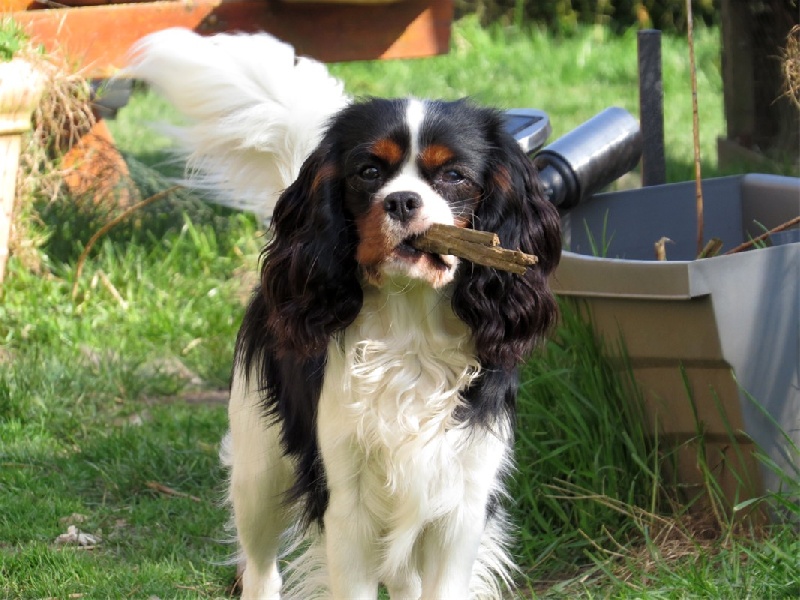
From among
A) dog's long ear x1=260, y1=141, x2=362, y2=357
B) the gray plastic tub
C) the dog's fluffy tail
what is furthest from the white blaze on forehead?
the gray plastic tub

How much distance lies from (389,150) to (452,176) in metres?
0.14

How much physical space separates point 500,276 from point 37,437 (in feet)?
6.90

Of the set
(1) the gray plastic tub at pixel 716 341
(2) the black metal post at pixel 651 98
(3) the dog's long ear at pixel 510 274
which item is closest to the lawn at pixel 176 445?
(1) the gray plastic tub at pixel 716 341

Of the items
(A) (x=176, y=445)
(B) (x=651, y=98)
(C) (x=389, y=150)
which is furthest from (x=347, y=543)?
(B) (x=651, y=98)

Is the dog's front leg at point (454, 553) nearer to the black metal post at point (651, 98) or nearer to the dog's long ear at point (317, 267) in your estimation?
the dog's long ear at point (317, 267)

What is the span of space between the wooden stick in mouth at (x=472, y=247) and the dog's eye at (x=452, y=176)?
0.48 ft

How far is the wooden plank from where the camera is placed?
4.95m

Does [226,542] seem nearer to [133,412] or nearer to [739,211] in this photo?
[133,412]

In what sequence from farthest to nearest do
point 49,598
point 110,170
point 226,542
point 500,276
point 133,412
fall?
1. point 110,170
2. point 133,412
3. point 226,542
4. point 49,598
5. point 500,276

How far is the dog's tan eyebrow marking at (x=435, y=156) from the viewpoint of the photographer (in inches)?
94.7

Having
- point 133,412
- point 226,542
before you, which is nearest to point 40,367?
point 133,412

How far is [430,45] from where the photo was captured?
5.60 meters

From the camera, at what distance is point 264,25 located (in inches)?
208

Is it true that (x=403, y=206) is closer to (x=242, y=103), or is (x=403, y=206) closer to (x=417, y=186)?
(x=417, y=186)
